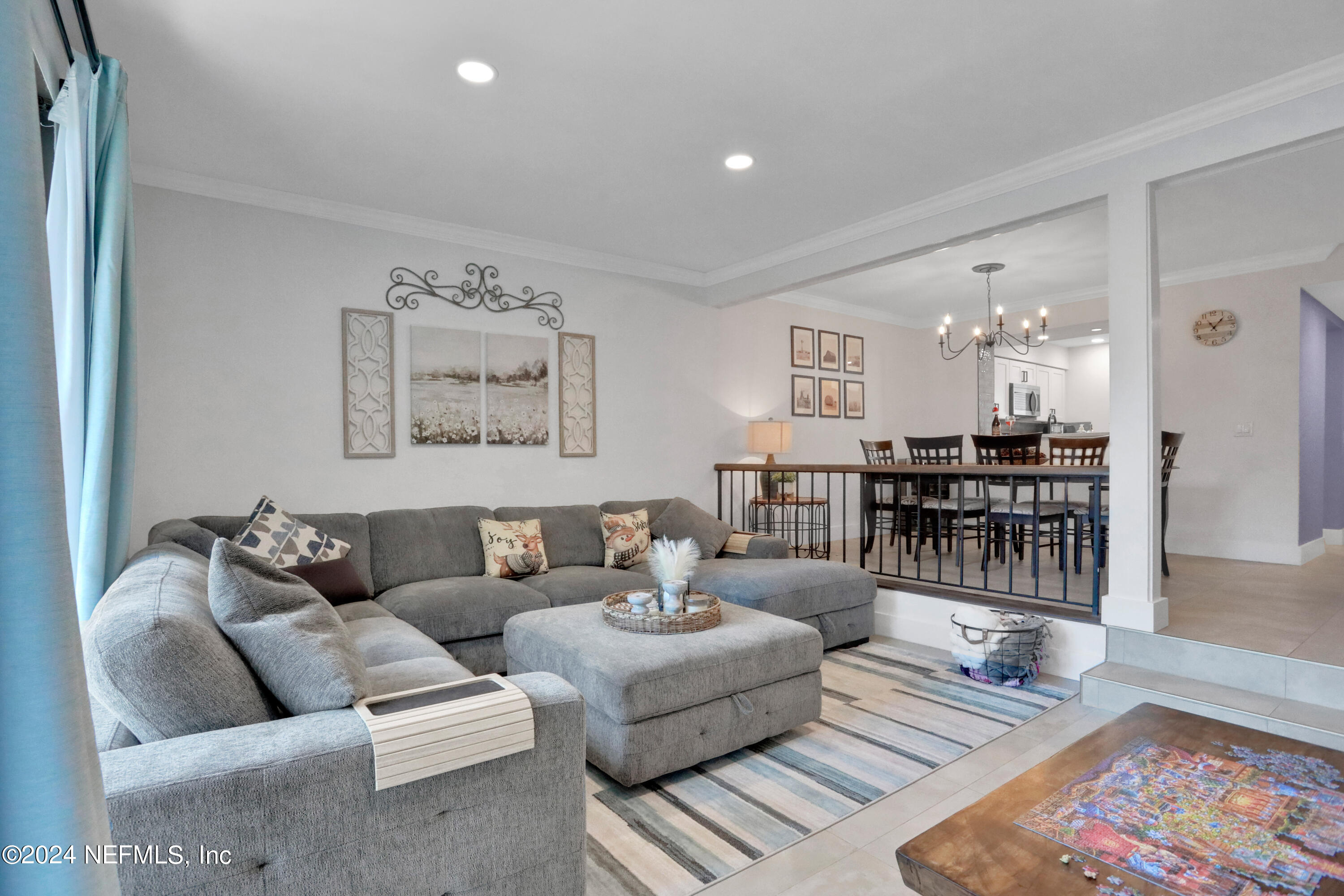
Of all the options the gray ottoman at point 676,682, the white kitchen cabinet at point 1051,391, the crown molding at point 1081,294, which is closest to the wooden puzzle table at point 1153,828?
the gray ottoman at point 676,682

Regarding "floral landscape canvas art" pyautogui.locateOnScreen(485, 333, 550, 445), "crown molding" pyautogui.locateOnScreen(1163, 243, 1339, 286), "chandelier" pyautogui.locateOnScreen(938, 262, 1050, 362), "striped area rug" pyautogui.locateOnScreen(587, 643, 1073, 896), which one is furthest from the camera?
"chandelier" pyautogui.locateOnScreen(938, 262, 1050, 362)

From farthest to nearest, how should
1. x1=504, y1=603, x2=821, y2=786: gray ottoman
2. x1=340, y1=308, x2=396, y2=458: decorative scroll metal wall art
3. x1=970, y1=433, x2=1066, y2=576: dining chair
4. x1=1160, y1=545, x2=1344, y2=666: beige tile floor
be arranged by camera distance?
x1=970, y1=433, x2=1066, y2=576: dining chair < x1=340, y1=308, x2=396, y2=458: decorative scroll metal wall art < x1=1160, y1=545, x2=1344, y2=666: beige tile floor < x1=504, y1=603, x2=821, y2=786: gray ottoman

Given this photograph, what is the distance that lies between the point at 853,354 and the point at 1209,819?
238 inches

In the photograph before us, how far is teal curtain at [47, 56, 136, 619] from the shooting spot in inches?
78.5

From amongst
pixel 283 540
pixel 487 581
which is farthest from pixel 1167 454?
pixel 283 540

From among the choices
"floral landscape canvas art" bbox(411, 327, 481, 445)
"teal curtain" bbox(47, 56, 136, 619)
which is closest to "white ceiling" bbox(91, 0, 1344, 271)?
"teal curtain" bbox(47, 56, 136, 619)

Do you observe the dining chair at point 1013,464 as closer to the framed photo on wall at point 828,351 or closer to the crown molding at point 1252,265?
the framed photo on wall at point 828,351

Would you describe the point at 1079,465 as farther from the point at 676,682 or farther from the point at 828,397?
the point at 828,397

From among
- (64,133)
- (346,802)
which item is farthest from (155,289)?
(346,802)

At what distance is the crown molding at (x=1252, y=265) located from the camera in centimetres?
511

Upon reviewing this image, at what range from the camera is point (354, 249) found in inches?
162

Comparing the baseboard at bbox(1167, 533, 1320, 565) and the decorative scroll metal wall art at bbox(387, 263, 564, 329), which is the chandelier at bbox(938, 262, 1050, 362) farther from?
the decorative scroll metal wall art at bbox(387, 263, 564, 329)

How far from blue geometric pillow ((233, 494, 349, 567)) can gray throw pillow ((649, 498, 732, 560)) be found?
196 centimetres

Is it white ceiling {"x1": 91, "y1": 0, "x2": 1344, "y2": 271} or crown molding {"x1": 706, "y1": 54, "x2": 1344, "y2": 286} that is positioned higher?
white ceiling {"x1": 91, "y1": 0, "x2": 1344, "y2": 271}
